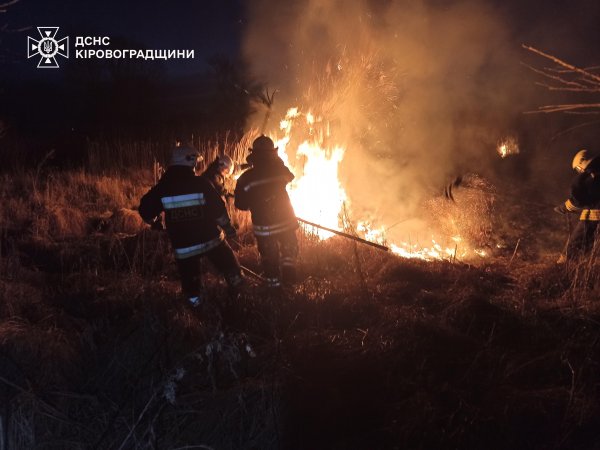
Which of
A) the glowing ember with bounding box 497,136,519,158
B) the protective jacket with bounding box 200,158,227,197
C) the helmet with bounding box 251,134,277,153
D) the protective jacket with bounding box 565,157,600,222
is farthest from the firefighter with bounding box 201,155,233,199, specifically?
the glowing ember with bounding box 497,136,519,158

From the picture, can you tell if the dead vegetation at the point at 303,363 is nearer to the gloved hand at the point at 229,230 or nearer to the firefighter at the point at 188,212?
the firefighter at the point at 188,212

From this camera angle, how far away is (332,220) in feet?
23.9

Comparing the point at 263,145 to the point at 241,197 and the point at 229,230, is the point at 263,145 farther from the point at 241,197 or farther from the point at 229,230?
the point at 229,230

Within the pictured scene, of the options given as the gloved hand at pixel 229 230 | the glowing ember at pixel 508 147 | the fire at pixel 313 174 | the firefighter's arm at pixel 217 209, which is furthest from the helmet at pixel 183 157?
the glowing ember at pixel 508 147

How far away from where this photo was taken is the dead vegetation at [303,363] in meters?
2.63

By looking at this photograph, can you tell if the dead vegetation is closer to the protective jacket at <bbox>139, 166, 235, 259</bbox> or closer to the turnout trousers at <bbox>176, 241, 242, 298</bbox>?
the turnout trousers at <bbox>176, 241, 242, 298</bbox>

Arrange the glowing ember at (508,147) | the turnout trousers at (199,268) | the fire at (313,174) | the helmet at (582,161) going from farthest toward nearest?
the glowing ember at (508,147), the fire at (313,174), the helmet at (582,161), the turnout trousers at (199,268)

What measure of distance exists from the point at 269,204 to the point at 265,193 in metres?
0.13

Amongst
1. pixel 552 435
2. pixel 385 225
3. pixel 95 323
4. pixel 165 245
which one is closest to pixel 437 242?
pixel 385 225

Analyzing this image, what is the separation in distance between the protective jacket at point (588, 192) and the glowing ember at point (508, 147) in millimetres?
4164

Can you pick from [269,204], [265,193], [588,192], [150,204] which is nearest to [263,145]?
[265,193]

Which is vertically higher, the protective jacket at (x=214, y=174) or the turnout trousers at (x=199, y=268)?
the protective jacket at (x=214, y=174)

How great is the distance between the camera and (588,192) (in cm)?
554

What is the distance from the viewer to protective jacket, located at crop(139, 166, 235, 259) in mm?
4008
